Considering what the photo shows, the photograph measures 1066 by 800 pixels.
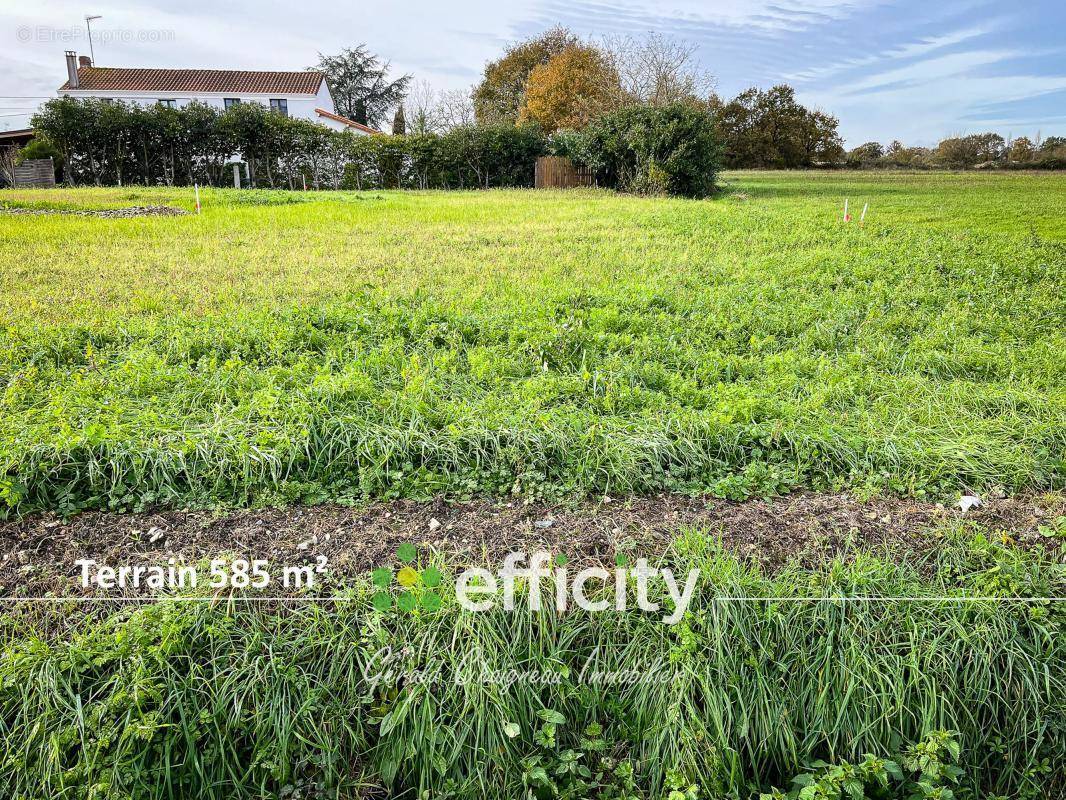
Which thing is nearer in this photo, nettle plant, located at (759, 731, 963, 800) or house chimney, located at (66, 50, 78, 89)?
nettle plant, located at (759, 731, 963, 800)

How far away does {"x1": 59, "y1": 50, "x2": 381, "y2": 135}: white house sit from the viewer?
3384 cm

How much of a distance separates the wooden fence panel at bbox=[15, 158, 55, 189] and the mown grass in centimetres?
2147

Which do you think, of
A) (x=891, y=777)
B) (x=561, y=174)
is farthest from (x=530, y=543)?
(x=561, y=174)

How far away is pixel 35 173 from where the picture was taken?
1861 cm

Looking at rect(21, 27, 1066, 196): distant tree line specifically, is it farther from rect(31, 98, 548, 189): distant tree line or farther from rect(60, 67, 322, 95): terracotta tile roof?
rect(60, 67, 322, 95): terracotta tile roof

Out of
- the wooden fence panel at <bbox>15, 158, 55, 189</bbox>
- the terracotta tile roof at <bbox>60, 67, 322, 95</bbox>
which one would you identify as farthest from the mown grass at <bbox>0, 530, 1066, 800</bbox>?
the terracotta tile roof at <bbox>60, 67, 322, 95</bbox>

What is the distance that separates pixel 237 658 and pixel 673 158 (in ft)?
51.3

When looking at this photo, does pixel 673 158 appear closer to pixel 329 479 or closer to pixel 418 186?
pixel 418 186

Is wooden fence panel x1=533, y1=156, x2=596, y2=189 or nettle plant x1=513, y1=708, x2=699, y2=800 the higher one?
wooden fence panel x1=533, y1=156, x2=596, y2=189

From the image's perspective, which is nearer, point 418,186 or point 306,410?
point 306,410

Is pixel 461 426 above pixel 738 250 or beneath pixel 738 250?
beneath

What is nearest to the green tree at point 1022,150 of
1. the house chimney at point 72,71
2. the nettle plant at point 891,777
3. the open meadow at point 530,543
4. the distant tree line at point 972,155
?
the distant tree line at point 972,155

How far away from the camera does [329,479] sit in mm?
3066

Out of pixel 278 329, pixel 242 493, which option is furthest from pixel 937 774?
pixel 278 329
